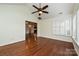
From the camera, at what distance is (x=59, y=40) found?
3.16m

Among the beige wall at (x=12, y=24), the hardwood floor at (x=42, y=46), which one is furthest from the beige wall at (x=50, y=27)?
the beige wall at (x=12, y=24)

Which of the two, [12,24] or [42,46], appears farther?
[12,24]

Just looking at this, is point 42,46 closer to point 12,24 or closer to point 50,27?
point 50,27

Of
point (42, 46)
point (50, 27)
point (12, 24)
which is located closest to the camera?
point (50, 27)

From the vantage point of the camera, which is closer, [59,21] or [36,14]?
[59,21]

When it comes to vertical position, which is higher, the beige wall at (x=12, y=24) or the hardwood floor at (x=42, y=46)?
the beige wall at (x=12, y=24)

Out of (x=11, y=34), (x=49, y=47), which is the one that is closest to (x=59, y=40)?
(x=49, y=47)

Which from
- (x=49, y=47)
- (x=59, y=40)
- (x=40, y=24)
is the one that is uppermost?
(x=40, y=24)

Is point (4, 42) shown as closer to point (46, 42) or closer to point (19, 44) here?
point (19, 44)

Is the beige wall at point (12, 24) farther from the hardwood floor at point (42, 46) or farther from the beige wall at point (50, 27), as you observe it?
the beige wall at point (50, 27)

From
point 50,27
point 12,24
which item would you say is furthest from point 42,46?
point 12,24

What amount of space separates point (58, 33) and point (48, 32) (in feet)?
1.03

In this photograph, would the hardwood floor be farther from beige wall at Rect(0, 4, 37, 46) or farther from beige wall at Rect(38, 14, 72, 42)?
beige wall at Rect(0, 4, 37, 46)

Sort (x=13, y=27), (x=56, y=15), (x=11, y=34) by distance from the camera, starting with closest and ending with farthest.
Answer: (x=56, y=15) → (x=11, y=34) → (x=13, y=27)
